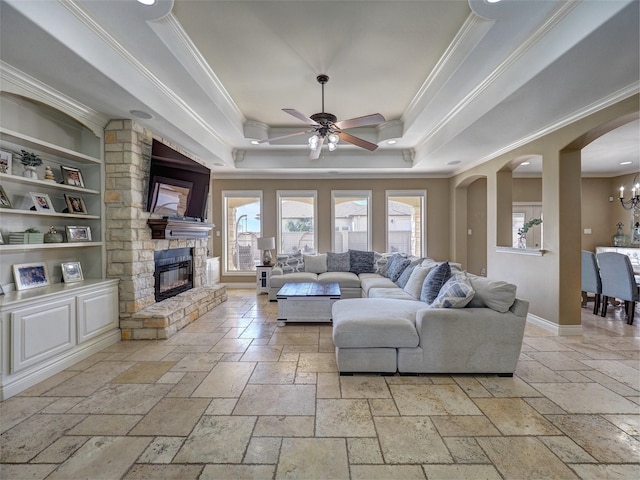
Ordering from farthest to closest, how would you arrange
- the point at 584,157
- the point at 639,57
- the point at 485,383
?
1. the point at 584,157
2. the point at 485,383
3. the point at 639,57

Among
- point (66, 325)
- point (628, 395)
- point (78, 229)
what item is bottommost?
point (628, 395)

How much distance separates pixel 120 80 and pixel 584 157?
7482mm

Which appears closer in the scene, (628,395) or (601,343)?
(628,395)

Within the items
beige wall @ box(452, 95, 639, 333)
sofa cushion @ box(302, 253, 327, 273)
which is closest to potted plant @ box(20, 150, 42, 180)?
sofa cushion @ box(302, 253, 327, 273)

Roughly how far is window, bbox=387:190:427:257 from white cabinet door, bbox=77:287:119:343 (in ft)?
17.7

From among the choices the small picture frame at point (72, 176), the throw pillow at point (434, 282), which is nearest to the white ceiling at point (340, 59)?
the small picture frame at point (72, 176)

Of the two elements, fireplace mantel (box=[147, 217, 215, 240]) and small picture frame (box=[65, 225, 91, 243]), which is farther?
fireplace mantel (box=[147, 217, 215, 240])

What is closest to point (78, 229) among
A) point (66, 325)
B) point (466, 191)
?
point (66, 325)

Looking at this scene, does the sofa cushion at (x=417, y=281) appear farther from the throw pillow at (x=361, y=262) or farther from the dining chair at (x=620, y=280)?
the dining chair at (x=620, y=280)

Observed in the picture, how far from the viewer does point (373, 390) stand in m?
2.32

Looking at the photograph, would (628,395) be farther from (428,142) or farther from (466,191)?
(466,191)

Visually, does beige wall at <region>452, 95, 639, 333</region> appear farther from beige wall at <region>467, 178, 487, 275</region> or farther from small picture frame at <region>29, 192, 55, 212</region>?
small picture frame at <region>29, 192, 55, 212</region>

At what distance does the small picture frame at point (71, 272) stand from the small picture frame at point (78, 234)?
0.28 m

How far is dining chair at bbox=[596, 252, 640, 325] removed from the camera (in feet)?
12.8
